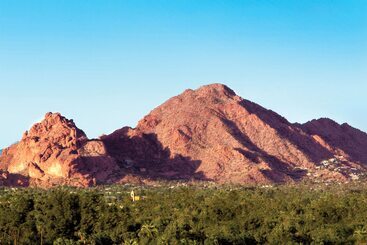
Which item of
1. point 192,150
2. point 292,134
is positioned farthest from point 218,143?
point 292,134

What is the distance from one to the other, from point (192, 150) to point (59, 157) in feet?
121

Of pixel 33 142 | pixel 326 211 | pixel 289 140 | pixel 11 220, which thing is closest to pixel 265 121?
pixel 289 140

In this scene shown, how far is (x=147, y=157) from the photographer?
542ft

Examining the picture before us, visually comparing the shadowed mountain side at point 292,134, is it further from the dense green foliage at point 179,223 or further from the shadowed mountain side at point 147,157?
the dense green foliage at point 179,223

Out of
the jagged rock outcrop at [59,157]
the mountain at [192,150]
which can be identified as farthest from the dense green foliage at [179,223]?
the mountain at [192,150]

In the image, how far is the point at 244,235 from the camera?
51.5 meters

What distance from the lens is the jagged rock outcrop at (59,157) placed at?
141 metres

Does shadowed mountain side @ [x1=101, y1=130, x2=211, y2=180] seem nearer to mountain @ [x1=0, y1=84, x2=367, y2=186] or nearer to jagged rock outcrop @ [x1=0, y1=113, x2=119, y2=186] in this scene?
mountain @ [x1=0, y1=84, x2=367, y2=186]

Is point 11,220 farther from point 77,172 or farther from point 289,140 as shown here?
point 289,140

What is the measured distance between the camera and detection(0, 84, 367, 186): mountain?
146 meters

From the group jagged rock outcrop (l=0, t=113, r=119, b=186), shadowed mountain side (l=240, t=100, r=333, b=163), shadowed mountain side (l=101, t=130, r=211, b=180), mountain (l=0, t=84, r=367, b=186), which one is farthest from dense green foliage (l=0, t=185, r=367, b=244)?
shadowed mountain side (l=240, t=100, r=333, b=163)

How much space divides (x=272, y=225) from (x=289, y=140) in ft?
398

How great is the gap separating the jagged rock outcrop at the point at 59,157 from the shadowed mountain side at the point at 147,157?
672 centimetres

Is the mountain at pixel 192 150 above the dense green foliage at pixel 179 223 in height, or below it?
above
